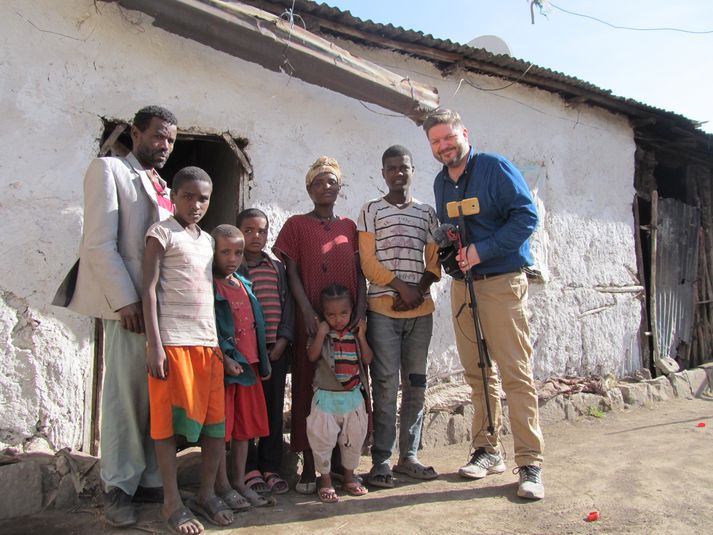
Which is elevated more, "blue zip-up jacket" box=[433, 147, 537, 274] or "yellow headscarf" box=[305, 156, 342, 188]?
"yellow headscarf" box=[305, 156, 342, 188]

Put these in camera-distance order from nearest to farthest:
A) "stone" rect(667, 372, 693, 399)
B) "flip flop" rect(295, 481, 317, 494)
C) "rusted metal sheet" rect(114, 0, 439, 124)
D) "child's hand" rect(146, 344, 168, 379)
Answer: "child's hand" rect(146, 344, 168, 379) → "flip flop" rect(295, 481, 317, 494) → "rusted metal sheet" rect(114, 0, 439, 124) → "stone" rect(667, 372, 693, 399)

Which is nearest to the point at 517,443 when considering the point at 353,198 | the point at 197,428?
the point at 197,428

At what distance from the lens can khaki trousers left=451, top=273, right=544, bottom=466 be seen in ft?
10.5

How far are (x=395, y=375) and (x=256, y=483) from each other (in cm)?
95

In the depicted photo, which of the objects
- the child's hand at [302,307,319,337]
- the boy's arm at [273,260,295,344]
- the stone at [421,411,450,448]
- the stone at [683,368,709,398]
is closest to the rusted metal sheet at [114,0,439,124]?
the boy's arm at [273,260,295,344]

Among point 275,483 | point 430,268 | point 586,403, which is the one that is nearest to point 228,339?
point 275,483

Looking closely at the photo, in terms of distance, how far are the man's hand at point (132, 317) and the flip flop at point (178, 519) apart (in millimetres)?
819

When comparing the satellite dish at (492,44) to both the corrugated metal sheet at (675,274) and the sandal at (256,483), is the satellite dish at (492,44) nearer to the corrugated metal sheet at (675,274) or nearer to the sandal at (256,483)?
the corrugated metal sheet at (675,274)

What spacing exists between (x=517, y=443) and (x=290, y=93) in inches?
116

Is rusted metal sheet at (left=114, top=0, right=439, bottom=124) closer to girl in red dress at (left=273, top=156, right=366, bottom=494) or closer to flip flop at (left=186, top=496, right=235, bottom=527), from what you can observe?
girl in red dress at (left=273, top=156, right=366, bottom=494)

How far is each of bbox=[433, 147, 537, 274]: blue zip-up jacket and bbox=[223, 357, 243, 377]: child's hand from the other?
1.41 metres

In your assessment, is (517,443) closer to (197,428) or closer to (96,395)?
(197,428)

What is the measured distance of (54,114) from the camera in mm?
3590

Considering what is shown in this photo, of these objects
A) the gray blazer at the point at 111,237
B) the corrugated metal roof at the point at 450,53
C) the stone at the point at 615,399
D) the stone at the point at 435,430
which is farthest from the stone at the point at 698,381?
the gray blazer at the point at 111,237
